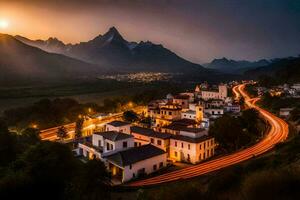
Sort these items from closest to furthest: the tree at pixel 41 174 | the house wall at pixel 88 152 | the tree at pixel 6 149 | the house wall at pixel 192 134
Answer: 1. the tree at pixel 41 174
2. the tree at pixel 6 149
3. the house wall at pixel 88 152
4. the house wall at pixel 192 134

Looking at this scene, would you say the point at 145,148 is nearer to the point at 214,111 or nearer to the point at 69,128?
the point at 69,128

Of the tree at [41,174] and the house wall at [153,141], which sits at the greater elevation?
the tree at [41,174]

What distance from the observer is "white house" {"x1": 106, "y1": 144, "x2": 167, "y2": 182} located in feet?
88.3

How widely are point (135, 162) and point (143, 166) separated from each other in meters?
1.37

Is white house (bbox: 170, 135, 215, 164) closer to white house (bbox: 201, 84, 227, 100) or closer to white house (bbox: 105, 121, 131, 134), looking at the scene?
white house (bbox: 105, 121, 131, 134)

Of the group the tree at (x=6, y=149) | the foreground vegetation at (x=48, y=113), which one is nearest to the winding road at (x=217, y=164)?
the tree at (x=6, y=149)

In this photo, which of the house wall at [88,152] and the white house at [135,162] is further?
the house wall at [88,152]

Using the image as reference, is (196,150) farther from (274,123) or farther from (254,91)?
(254,91)

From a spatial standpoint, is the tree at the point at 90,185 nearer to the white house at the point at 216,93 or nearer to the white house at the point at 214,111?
the white house at the point at 214,111

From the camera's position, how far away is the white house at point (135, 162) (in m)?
26.9

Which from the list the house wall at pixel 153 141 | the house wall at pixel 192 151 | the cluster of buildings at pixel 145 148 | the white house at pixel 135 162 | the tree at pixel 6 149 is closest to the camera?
the white house at pixel 135 162

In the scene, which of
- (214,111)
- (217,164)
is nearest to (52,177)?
(217,164)

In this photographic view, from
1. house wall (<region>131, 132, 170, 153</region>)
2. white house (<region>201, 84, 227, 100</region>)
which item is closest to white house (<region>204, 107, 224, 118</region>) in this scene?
house wall (<region>131, 132, 170, 153</region>)

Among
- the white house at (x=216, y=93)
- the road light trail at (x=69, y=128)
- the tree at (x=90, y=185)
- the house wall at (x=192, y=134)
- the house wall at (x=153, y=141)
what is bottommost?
the road light trail at (x=69, y=128)
